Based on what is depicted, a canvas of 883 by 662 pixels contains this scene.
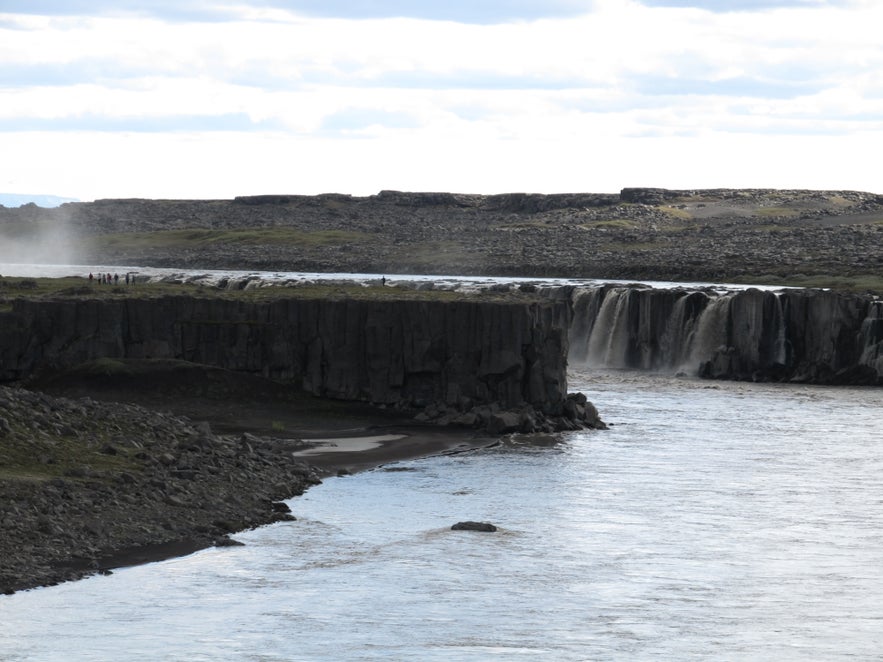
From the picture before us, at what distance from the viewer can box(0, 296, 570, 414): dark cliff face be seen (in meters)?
53.9

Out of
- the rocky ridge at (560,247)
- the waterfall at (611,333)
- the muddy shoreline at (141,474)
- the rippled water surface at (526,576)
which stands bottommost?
the rippled water surface at (526,576)

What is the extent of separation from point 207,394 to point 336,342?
16.8 ft

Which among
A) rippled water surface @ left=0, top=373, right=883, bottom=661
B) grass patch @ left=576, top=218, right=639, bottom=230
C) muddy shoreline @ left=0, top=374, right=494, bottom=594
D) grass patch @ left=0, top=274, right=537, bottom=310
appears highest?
grass patch @ left=576, top=218, right=639, bottom=230

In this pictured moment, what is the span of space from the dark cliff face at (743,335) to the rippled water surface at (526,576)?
27.6 metres

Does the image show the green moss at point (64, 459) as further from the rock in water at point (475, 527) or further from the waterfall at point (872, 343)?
the waterfall at point (872, 343)

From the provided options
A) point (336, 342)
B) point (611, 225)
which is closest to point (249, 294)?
point (336, 342)

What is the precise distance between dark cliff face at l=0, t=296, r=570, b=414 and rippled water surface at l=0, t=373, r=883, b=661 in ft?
21.3

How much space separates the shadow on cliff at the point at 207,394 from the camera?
2050 inches

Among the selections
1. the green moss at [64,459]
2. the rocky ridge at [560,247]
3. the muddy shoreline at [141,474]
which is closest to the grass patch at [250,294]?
the muddy shoreline at [141,474]

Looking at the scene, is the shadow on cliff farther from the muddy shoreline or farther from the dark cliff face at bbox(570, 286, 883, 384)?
the dark cliff face at bbox(570, 286, 883, 384)

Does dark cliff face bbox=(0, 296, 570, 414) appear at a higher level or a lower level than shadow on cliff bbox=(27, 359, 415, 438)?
higher

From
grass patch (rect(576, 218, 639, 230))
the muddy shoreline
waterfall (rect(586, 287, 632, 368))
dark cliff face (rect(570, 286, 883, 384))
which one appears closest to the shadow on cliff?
the muddy shoreline

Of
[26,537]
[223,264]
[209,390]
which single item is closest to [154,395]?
[209,390]

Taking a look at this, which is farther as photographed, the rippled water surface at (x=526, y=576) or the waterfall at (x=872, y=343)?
the waterfall at (x=872, y=343)
